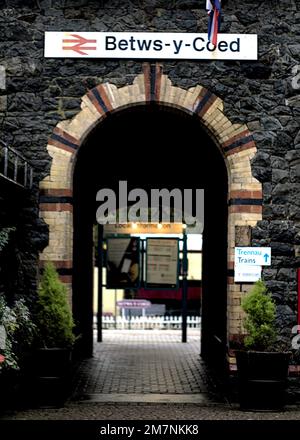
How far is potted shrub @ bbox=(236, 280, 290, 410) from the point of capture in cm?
1003

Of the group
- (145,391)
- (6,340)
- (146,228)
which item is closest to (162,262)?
(146,228)

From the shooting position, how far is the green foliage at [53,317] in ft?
33.6

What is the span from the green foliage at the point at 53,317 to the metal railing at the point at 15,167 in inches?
54.7

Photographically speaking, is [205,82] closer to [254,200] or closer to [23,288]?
[254,200]

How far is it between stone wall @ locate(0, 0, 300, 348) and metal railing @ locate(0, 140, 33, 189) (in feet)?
0.74

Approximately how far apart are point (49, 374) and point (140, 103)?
12.6 feet

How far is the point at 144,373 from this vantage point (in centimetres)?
1291

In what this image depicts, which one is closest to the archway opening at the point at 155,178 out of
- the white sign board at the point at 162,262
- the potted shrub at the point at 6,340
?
the white sign board at the point at 162,262

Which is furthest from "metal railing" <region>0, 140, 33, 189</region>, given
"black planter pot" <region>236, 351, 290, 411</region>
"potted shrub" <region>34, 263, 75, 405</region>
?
"black planter pot" <region>236, 351, 290, 411</region>

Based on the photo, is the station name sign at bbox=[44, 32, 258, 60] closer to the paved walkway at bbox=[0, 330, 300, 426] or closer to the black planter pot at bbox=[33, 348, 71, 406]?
the black planter pot at bbox=[33, 348, 71, 406]

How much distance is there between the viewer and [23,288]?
1090 cm
